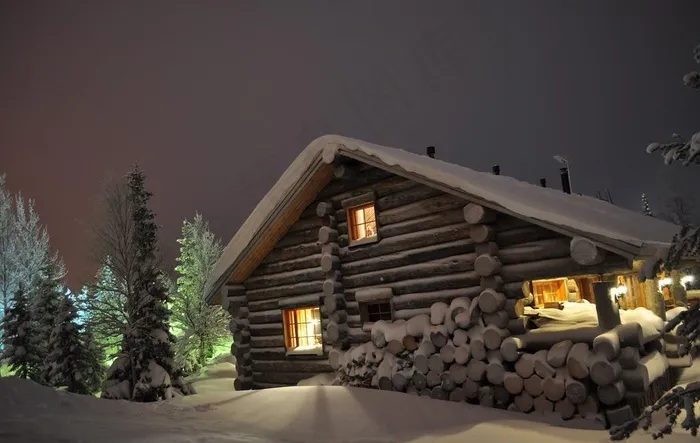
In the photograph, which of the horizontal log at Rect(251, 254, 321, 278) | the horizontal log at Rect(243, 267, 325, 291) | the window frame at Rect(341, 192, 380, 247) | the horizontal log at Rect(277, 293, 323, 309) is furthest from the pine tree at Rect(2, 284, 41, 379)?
the window frame at Rect(341, 192, 380, 247)

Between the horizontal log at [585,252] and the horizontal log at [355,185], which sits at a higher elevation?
the horizontal log at [355,185]

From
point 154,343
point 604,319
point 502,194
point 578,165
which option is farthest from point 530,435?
Result: point 578,165

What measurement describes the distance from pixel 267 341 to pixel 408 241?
581 centimetres

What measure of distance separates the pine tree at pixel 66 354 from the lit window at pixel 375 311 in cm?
1724

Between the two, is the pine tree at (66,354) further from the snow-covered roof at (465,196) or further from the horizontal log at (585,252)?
the horizontal log at (585,252)

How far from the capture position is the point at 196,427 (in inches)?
305

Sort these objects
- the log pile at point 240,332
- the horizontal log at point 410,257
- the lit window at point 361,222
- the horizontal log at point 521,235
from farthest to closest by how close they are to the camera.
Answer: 1. the log pile at point 240,332
2. the lit window at point 361,222
3. the horizontal log at point 410,257
4. the horizontal log at point 521,235

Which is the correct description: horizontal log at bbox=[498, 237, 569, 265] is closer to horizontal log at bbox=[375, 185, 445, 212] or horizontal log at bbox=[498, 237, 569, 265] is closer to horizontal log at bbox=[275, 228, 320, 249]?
horizontal log at bbox=[375, 185, 445, 212]

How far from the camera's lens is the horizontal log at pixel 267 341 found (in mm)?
14141

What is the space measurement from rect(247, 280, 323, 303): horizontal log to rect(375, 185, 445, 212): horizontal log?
2945mm

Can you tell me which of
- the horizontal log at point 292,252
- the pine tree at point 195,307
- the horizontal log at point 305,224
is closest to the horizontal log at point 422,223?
the horizontal log at point 305,224

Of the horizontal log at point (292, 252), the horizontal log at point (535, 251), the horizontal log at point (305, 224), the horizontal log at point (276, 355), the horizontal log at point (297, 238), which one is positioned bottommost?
the horizontal log at point (276, 355)

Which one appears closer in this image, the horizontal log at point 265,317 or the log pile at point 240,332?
the horizontal log at point 265,317

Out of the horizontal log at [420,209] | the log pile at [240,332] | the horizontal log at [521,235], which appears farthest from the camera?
the log pile at [240,332]
